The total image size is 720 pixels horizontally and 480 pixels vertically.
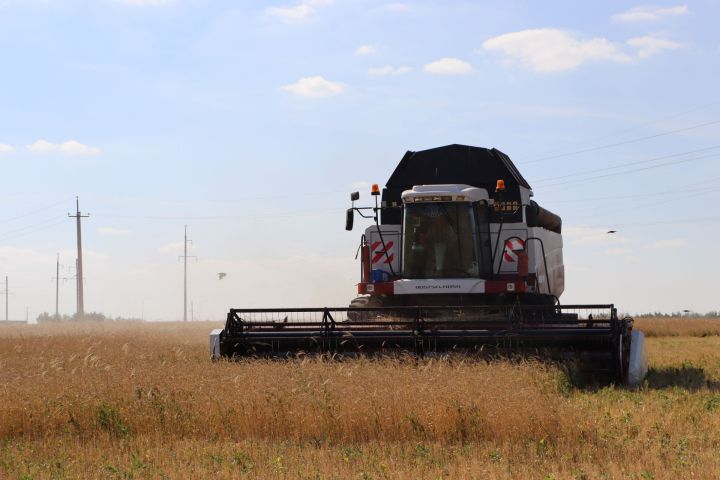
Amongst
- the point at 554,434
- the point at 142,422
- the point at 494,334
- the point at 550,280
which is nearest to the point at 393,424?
the point at 554,434

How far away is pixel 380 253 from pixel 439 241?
1.06 metres

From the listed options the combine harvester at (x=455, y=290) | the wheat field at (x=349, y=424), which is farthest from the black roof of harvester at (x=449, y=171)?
the wheat field at (x=349, y=424)

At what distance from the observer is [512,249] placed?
615 inches

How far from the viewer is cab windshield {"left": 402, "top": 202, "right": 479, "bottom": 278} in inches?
610

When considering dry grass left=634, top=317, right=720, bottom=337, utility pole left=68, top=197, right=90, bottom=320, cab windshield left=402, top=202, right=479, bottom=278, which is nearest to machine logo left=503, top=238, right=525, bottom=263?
cab windshield left=402, top=202, right=479, bottom=278

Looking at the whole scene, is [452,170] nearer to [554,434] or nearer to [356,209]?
[356,209]

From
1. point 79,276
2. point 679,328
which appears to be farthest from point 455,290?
point 79,276

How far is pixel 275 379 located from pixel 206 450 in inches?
81.4

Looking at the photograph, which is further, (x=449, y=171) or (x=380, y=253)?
(x=449, y=171)

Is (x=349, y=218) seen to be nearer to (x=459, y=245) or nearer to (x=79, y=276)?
(x=459, y=245)

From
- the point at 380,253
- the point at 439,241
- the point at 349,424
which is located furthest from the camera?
the point at 380,253

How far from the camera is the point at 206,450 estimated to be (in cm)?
846

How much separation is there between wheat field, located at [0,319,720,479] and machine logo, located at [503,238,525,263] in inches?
155

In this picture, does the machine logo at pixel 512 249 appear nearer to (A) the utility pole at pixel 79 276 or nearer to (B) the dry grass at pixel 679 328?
(B) the dry grass at pixel 679 328
